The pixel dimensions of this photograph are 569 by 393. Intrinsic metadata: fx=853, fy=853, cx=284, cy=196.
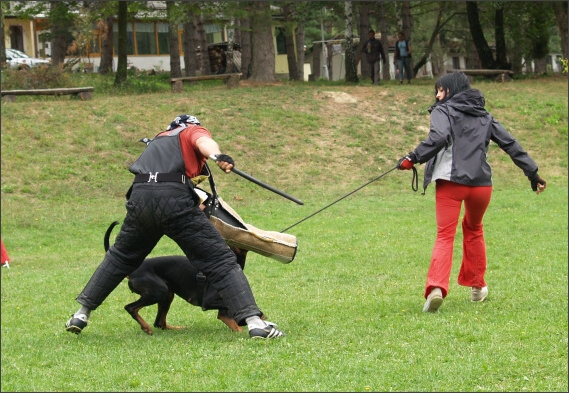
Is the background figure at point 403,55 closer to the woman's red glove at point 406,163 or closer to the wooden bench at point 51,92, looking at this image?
the wooden bench at point 51,92

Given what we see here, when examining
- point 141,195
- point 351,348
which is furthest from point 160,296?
point 351,348

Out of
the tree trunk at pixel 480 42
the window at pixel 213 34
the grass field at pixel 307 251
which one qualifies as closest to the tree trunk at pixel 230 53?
the grass field at pixel 307 251

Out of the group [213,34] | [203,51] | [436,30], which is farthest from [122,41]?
[213,34]

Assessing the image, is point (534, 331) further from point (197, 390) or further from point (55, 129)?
point (55, 129)

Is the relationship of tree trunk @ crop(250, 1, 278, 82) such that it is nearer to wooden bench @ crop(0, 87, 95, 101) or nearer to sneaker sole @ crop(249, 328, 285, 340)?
wooden bench @ crop(0, 87, 95, 101)

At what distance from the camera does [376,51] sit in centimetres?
2919

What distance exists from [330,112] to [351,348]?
60.8 feet

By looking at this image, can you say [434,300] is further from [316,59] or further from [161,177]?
[316,59]

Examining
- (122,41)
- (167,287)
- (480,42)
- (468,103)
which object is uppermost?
(122,41)

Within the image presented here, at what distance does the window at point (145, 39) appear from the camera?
51.0 metres

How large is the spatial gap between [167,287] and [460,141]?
2.89 meters

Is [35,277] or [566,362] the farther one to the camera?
[35,277]

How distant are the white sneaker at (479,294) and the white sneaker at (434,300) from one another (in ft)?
2.41

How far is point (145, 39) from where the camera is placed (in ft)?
169
